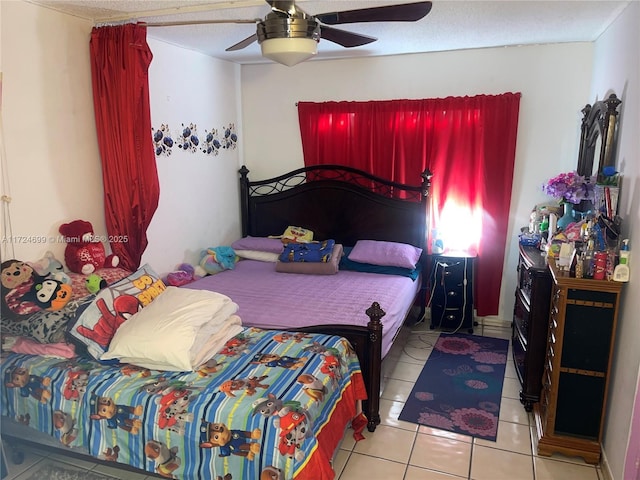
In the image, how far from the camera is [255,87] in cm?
475

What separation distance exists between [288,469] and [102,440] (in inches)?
35.3

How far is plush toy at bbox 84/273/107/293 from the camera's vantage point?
2805 mm

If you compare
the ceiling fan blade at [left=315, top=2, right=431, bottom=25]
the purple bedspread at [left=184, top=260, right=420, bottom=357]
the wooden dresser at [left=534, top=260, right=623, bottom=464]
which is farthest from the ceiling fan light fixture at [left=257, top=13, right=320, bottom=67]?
the wooden dresser at [left=534, top=260, right=623, bottom=464]

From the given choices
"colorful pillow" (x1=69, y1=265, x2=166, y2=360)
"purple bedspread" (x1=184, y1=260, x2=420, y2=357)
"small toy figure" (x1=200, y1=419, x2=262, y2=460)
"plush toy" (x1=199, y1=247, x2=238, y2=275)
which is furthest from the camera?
"plush toy" (x1=199, y1=247, x2=238, y2=275)

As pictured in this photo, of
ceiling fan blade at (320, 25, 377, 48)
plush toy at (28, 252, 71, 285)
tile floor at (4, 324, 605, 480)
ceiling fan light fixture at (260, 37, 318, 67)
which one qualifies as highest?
ceiling fan blade at (320, 25, 377, 48)

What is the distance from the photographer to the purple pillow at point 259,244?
4.42m

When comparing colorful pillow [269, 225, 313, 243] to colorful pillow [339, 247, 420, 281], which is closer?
colorful pillow [339, 247, 420, 281]

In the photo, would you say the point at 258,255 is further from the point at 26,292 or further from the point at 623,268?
the point at 623,268

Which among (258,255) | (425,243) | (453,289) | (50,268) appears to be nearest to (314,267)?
(258,255)

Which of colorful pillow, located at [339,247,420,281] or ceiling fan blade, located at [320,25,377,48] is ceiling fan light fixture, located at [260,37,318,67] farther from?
colorful pillow, located at [339,247,420,281]

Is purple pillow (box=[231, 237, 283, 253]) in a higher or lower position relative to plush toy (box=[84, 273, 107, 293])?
lower

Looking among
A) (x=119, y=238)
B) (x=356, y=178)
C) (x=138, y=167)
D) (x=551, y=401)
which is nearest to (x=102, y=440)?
(x=119, y=238)

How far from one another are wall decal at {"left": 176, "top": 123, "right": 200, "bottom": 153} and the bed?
2.42ft

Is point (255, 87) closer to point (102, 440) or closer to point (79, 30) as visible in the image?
point (79, 30)
